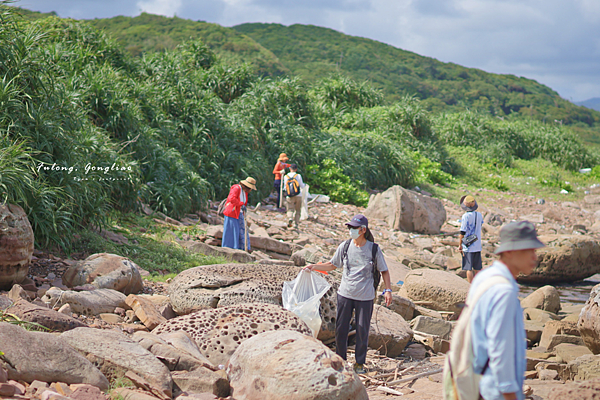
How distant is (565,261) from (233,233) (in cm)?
737

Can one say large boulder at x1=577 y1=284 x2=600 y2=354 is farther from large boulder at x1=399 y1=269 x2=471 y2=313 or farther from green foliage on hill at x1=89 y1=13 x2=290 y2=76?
green foliage on hill at x1=89 y1=13 x2=290 y2=76

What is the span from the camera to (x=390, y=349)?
6.36 m

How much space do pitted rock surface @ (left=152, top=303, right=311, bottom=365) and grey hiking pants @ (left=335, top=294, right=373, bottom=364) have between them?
46cm

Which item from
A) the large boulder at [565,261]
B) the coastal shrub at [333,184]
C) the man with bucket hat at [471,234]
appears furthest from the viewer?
the coastal shrub at [333,184]

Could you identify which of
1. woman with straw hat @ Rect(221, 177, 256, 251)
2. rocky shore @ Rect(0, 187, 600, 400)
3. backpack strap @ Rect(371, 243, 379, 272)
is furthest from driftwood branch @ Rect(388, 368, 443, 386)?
woman with straw hat @ Rect(221, 177, 256, 251)

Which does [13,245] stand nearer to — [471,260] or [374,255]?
[374,255]

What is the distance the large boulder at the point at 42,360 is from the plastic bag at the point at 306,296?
253 centimetres

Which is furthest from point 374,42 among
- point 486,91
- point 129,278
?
point 129,278

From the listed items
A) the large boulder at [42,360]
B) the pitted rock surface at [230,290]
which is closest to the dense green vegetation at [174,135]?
the pitted rock surface at [230,290]

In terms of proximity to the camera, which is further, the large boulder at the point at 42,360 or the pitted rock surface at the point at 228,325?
the pitted rock surface at the point at 228,325

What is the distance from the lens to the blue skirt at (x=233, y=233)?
9.73 m

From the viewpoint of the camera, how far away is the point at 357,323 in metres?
5.58

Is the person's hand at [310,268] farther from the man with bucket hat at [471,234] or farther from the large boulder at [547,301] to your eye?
the large boulder at [547,301]

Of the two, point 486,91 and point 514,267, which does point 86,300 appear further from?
point 486,91
